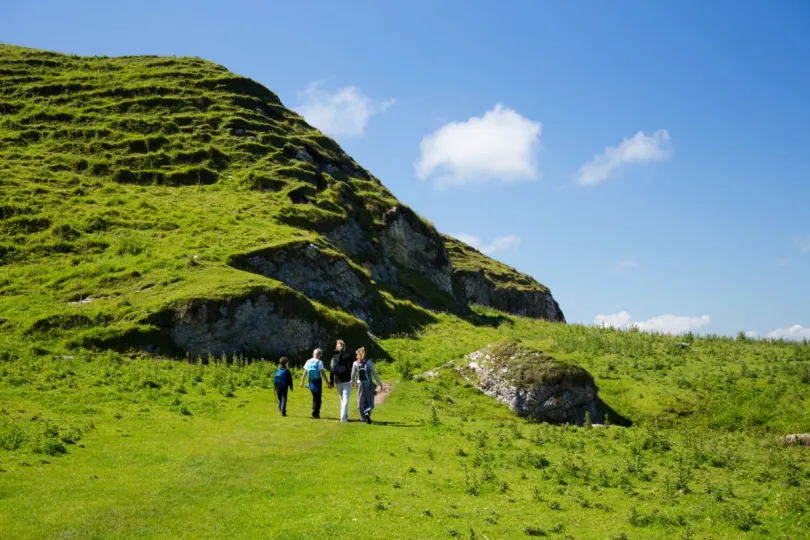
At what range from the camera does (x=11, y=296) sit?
3941 centimetres

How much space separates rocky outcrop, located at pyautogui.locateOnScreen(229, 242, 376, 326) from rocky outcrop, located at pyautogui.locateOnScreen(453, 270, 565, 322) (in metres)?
45.8

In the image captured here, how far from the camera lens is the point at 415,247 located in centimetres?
8681

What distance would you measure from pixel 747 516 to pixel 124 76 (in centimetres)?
10192

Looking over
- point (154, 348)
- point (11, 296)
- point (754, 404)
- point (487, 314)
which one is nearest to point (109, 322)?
point (154, 348)

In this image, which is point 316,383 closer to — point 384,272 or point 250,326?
point 250,326

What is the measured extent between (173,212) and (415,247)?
38.9 meters

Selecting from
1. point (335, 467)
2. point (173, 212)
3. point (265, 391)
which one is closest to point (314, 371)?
point (265, 391)

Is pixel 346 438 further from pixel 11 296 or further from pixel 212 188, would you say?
pixel 212 188

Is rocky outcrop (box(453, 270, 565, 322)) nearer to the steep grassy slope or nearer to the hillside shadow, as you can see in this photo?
the steep grassy slope

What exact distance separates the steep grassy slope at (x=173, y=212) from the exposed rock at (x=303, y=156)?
21 cm

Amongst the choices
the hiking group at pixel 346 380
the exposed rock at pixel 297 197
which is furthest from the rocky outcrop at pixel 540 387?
the exposed rock at pixel 297 197

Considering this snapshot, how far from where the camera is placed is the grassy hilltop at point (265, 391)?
48.5 feet

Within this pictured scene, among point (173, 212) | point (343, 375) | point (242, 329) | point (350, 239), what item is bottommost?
point (343, 375)

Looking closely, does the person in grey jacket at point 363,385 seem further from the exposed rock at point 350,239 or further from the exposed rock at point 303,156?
the exposed rock at point 303,156
